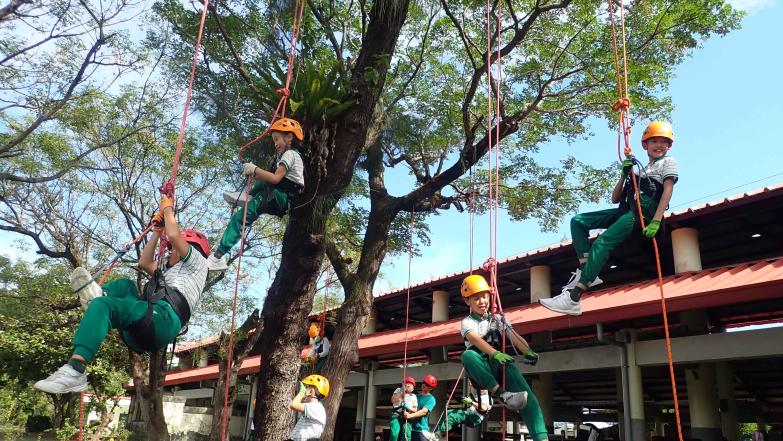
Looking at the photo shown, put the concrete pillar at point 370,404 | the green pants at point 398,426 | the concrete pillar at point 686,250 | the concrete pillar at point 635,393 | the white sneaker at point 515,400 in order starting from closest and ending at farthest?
the white sneaker at point 515,400
the green pants at point 398,426
the concrete pillar at point 635,393
the concrete pillar at point 686,250
the concrete pillar at point 370,404

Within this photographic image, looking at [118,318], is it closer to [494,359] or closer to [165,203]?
[165,203]

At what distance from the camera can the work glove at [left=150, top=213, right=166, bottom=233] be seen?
401 centimetres

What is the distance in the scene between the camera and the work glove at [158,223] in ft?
13.1

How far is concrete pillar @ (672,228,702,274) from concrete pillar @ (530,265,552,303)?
263 centimetres

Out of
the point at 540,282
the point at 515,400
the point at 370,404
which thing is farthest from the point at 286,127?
the point at 370,404

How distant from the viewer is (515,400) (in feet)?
13.9

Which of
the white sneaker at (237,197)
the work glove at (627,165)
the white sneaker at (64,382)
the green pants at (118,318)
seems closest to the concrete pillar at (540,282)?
the work glove at (627,165)

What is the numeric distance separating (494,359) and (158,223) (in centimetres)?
277

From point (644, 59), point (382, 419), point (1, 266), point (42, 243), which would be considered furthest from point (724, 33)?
point (1, 266)

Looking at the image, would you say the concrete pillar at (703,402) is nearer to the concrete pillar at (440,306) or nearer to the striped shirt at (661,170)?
the concrete pillar at (440,306)

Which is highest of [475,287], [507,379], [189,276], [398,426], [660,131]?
[660,131]

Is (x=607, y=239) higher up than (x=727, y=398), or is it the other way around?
(x=607, y=239)

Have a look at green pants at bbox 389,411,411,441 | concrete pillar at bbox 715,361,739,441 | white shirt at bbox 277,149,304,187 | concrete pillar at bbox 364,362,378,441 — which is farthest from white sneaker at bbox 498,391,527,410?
concrete pillar at bbox 364,362,378,441

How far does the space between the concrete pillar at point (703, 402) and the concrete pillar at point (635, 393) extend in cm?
117
